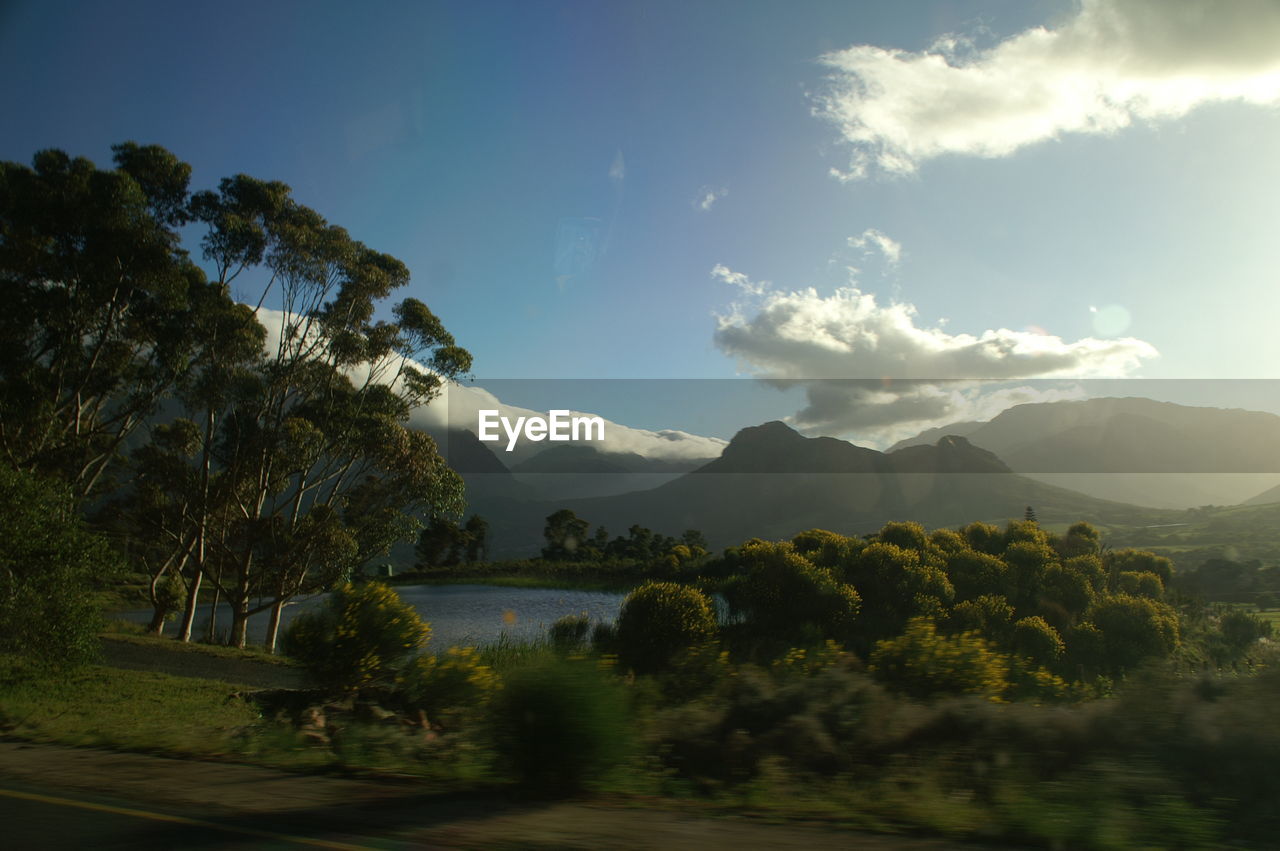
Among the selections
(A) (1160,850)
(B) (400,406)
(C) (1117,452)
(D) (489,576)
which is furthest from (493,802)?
(C) (1117,452)

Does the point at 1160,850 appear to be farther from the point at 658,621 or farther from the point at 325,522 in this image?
the point at 325,522

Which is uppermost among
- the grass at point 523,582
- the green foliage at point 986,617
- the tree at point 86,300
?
the tree at point 86,300

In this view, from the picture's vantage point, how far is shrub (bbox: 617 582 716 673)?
19.0 meters

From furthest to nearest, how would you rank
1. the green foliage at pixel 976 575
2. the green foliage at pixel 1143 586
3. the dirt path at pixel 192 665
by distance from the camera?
the green foliage at pixel 1143 586
the green foliage at pixel 976 575
the dirt path at pixel 192 665

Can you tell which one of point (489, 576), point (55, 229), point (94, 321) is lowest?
point (489, 576)

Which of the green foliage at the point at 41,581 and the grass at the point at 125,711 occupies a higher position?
the green foliage at the point at 41,581

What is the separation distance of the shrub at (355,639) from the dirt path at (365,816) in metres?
3.74

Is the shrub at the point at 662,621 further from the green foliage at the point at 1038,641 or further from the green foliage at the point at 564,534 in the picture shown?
the green foliage at the point at 564,534

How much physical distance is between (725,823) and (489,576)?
2697 inches

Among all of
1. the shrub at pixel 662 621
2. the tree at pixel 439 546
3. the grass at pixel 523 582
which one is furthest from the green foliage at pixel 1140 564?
the tree at pixel 439 546

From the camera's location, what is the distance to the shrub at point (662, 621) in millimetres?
19031

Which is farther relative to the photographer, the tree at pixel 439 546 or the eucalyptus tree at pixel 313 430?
the tree at pixel 439 546

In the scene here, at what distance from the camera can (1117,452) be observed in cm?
19925

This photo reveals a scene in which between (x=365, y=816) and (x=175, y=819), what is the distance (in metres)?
1.23
